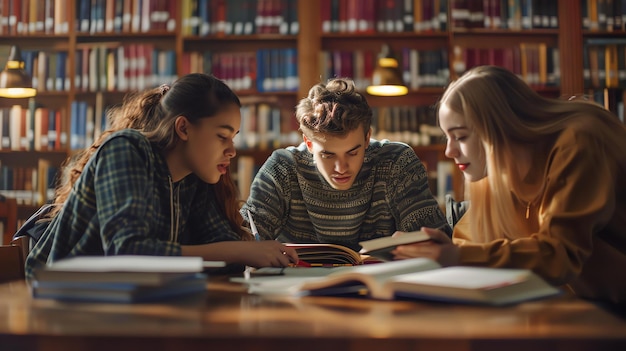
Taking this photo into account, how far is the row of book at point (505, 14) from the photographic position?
14.5 feet

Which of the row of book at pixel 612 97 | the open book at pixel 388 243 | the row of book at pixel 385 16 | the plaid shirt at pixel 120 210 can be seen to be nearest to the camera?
the open book at pixel 388 243

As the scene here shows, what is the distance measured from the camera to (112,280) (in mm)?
984

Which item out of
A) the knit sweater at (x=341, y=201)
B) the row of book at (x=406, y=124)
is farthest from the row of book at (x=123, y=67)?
the knit sweater at (x=341, y=201)

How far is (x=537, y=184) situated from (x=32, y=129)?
386cm

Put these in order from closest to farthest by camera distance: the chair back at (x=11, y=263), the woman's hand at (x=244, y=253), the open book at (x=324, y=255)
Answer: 1. the woman's hand at (x=244, y=253)
2. the chair back at (x=11, y=263)
3. the open book at (x=324, y=255)

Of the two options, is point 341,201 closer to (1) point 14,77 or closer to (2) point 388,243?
(2) point 388,243

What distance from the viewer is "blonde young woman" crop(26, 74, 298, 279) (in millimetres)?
1397

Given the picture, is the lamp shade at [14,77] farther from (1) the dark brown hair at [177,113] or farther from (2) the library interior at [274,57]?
(1) the dark brown hair at [177,113]

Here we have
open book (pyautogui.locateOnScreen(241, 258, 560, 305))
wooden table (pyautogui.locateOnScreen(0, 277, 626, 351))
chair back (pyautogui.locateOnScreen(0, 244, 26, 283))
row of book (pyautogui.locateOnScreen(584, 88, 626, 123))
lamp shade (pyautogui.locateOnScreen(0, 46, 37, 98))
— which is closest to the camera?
wooden table (pyautogui.locateOnScreen(0, 277, 626, 351))

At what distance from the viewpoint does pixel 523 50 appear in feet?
14.6

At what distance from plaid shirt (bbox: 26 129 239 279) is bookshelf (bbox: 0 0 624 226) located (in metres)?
2.82

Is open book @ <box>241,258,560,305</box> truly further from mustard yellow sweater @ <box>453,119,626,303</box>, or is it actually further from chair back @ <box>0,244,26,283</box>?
chair back @ <box>0,244,26,283</box>

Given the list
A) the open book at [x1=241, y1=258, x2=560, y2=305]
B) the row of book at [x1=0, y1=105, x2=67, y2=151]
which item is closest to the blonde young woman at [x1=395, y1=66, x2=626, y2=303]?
the open book at [x1=241, y1=258, x2=560, y2=305]

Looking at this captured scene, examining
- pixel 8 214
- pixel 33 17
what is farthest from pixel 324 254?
pixel 33 17
